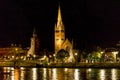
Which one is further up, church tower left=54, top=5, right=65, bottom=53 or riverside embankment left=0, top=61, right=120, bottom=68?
church tower left=54, top=5, right=65, bottom=53

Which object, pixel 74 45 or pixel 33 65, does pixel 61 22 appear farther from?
pixel 33 65

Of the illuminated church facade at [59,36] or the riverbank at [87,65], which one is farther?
the illuminated church facade at [59,36]

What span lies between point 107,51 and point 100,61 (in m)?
18.5

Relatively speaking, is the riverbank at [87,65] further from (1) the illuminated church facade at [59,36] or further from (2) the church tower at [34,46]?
(2) the church tower at [34,46]

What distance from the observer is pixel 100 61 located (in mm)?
102125

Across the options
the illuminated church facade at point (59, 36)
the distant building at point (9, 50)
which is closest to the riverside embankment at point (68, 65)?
the illuminated church facade at point (59, 36)

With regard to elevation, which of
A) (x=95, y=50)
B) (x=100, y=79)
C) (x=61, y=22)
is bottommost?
(x=100, y=79)

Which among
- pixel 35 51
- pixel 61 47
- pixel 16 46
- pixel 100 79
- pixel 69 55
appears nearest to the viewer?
pixel 100 79

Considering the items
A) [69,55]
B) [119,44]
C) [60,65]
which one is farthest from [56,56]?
[119,44]

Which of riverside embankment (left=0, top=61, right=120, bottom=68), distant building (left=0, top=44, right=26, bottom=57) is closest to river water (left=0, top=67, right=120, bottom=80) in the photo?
riverside embankment (left=0, top=61, right=120, bottom=68)

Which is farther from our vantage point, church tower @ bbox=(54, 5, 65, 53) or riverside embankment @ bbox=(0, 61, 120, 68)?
church tower @ bbox=(54, 5, 65, 53)

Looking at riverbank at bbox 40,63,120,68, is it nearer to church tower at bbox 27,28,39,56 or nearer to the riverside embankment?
the riverside embankment

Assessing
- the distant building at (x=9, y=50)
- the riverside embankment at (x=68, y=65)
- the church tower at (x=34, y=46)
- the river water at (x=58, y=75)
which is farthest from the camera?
the distant building at (x=9, y=50)

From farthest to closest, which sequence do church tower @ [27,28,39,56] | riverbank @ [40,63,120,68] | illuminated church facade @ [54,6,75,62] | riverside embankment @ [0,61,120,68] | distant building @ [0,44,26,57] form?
1. distant building @ [0,44,26,57]
2. church tower @ [27,28,39,56]
3. illuminated church facade @ [54,6,75,62]
4. riverside embankment @ [0,61,120,68]
5. riverbank @ [40,63,120,68]
